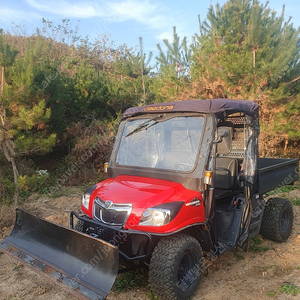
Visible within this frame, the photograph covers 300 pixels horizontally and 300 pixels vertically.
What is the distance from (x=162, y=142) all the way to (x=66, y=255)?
184 centimetres

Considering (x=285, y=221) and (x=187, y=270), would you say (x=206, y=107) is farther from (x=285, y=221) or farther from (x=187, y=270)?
(x=285, y=221)

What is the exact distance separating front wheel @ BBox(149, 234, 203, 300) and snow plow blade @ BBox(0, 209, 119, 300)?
49 centimetres

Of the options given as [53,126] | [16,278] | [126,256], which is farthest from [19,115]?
[126,256]

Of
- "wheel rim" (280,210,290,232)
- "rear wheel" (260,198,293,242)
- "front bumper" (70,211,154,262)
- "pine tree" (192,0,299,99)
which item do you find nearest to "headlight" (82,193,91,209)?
"front bumper" (70,211,154,262)

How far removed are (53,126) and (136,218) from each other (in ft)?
23.5

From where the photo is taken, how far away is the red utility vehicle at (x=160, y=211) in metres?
3.02

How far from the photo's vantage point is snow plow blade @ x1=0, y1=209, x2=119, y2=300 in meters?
2.79

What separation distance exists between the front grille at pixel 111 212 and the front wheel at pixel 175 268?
1.59 ft

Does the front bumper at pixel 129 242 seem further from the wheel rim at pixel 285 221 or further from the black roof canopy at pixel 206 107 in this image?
the wheel rim at pixel 285 221

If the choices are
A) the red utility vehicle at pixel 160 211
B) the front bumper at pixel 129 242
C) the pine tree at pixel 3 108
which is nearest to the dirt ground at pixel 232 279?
the red utility vehicle at pixel 160 211

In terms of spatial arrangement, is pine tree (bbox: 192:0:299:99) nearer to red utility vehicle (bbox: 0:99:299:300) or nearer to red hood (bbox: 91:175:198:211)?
red utility vehicle (bbox: 0:99:299:300)

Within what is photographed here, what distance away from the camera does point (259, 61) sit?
904cm

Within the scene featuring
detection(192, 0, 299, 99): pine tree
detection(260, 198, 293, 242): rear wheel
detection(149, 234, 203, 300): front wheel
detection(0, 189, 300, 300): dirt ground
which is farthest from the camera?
detection(192, 0, 299, 99): pine tree

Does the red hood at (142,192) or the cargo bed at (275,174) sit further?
the cargo bed at (275,174)
